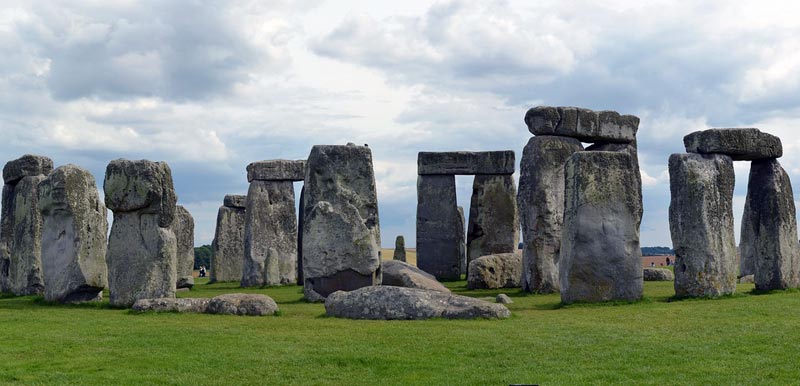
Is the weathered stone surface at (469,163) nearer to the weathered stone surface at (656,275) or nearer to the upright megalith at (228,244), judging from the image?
the weathered stone surface at (656,275)

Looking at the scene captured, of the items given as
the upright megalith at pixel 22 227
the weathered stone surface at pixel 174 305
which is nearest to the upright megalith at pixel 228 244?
the upright megalith at pixel 22 227

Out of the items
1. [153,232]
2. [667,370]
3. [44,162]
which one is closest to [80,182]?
[153,232]

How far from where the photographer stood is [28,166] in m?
23.6

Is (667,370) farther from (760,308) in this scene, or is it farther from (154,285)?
(154,285)

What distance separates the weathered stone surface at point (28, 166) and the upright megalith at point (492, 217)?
1257cm

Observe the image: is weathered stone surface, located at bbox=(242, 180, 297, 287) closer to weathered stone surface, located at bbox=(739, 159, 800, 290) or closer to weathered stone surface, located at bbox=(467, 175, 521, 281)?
Answer: weathered stone surface, located at bbox=(467, 175, 521, 281)

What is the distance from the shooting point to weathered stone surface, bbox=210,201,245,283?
33844mm

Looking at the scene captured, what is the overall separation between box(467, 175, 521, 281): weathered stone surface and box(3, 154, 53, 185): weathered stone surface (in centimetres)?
1257

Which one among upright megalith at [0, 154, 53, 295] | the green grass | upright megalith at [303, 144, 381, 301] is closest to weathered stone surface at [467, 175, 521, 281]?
upright megalith at [303, 144, 381, 301]

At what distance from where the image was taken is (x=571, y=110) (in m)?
23.6

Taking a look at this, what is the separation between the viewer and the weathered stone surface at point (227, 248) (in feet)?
111

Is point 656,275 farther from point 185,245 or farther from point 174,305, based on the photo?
point 174,305

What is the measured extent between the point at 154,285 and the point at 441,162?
14795mm

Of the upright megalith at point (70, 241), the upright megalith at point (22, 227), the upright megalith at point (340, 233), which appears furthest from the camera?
the upright megalith at point (22, 227)
